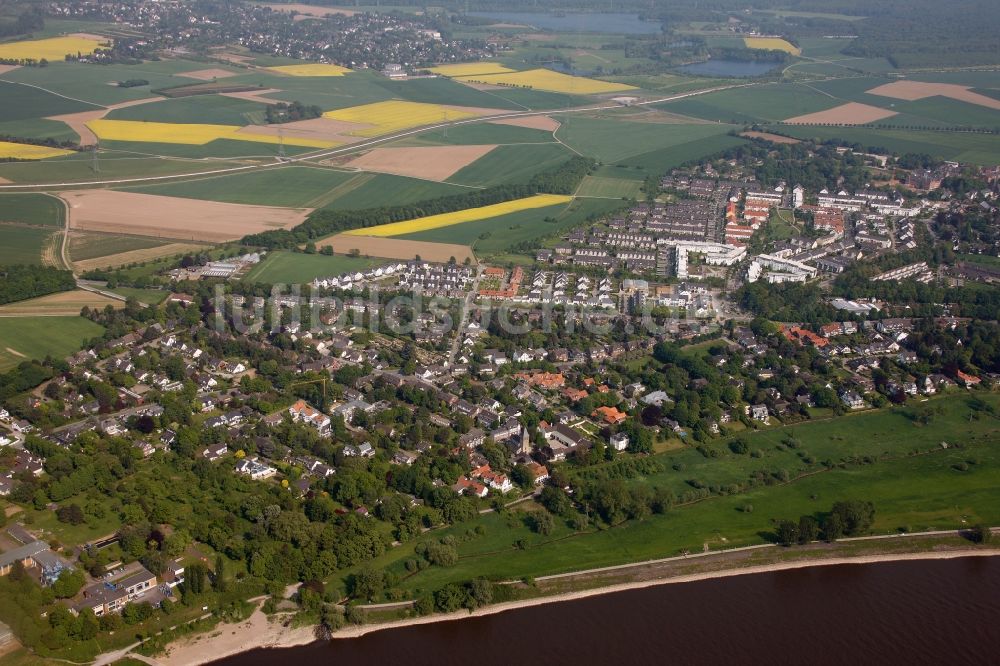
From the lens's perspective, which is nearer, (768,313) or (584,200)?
(768,313)

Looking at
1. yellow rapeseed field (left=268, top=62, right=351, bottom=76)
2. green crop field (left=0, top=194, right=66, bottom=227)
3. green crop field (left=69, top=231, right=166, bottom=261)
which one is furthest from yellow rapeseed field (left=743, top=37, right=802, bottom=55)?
green crop field (left=69, top=231, right=166, bottom=261)

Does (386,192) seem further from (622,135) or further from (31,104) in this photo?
(31,104)

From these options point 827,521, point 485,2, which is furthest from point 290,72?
point 827,521

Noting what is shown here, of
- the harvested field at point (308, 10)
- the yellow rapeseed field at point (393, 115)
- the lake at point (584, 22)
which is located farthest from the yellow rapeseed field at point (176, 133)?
the lake at point (584, 22)

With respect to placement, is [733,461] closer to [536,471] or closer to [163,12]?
[536,471]

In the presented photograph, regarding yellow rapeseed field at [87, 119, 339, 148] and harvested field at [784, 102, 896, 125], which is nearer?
yellow rapeseed field at [87, 119, 339, 148]

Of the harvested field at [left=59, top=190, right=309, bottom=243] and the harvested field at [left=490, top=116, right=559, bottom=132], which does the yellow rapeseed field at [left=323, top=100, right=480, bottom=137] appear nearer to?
the harvested field at [left=490, top=116, right=559, bottom=132]
